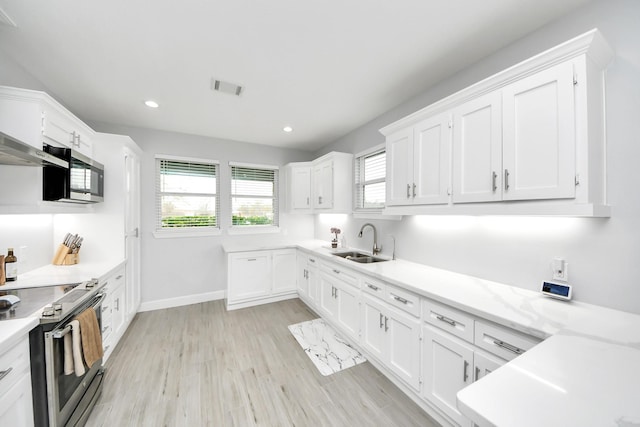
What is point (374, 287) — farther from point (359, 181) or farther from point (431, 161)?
point (359, 181)

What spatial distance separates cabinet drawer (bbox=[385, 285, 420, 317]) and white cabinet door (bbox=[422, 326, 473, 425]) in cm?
15

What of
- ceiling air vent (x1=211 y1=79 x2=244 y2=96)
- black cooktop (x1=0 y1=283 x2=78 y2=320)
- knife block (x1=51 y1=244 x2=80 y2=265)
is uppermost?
ceiling air vent (x1=211 y1=79 x2=244 y2=96)

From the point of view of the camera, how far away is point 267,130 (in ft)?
12.4

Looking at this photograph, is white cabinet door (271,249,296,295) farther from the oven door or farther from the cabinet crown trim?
the cabinet crown trim

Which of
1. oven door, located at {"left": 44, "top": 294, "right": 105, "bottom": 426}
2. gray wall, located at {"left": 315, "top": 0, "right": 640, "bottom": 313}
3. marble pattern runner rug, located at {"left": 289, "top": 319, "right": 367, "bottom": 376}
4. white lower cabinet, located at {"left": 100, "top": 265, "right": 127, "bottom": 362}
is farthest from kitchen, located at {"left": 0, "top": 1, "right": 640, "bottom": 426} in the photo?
marble pattern runner rug, located at {"left": 289, "top": 319, "right": 367, "bottom": 376}

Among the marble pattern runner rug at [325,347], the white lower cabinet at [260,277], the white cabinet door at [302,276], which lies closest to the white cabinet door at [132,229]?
the white lower cabinet at [260,277]

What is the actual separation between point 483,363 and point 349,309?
56.1 inches

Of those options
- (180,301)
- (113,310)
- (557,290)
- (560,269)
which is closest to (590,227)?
(560,269)

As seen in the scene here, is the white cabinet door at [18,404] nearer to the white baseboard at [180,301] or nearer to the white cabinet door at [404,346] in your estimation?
the white cabinet door at [404,346]

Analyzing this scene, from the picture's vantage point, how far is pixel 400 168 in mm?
2375

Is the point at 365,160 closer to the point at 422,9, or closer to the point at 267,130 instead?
the point at 267,130

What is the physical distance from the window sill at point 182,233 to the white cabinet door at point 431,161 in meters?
3.30

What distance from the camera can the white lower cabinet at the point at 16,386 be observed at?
113 centimetres

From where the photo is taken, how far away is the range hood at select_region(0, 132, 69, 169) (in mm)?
1268
